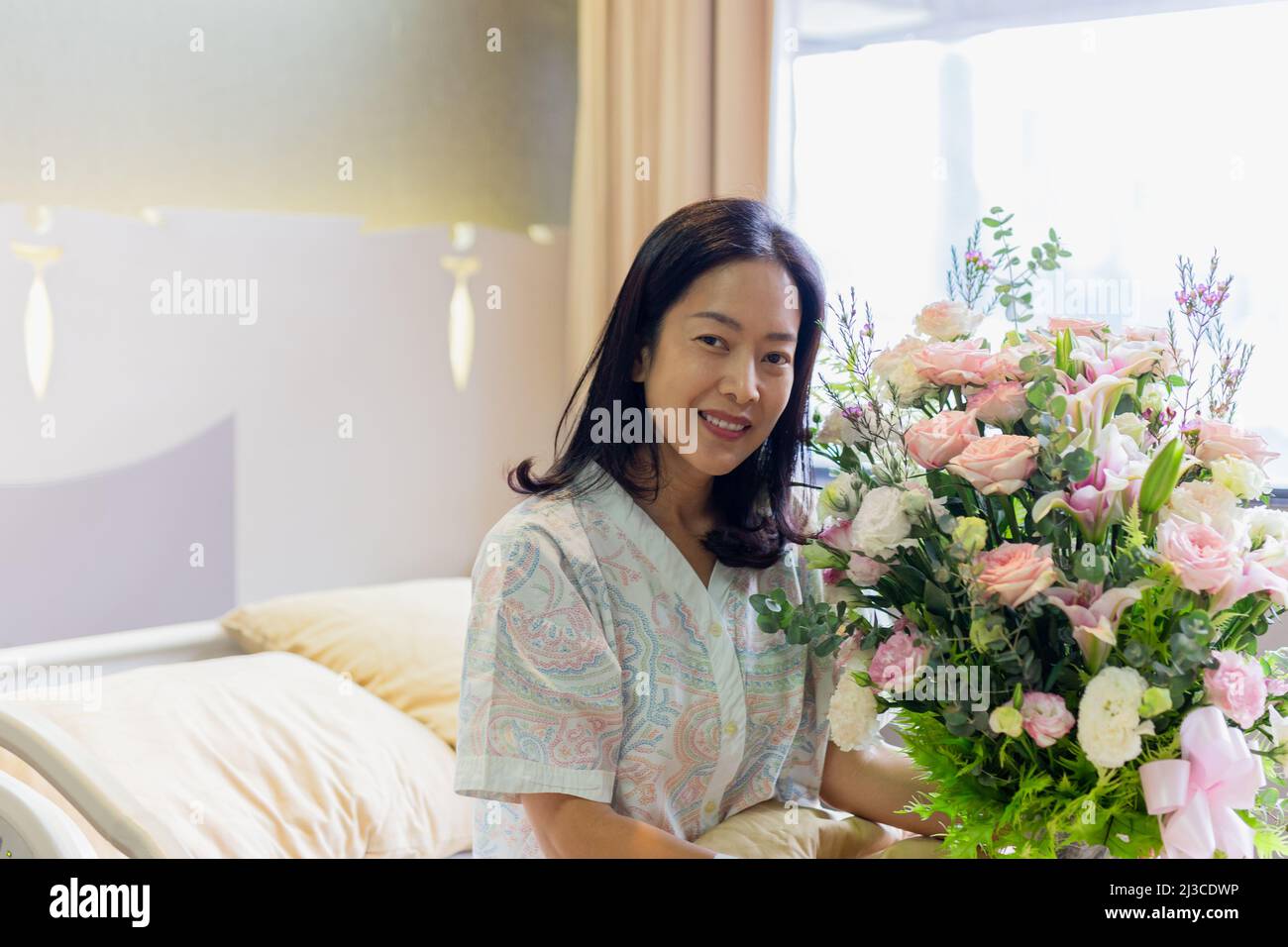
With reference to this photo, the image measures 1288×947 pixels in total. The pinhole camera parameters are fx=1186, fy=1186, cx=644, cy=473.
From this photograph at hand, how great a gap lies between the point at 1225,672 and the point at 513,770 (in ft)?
2.01

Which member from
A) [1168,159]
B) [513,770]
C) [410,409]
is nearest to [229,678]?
[410,409]

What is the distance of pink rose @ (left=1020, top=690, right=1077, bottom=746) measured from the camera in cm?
86

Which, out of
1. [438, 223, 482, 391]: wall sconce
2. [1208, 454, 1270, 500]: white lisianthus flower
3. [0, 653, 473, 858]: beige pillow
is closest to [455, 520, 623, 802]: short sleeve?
[1208, 454, 1270, 500]: white lisianthus flower

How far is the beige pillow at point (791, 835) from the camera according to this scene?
3.89 feet

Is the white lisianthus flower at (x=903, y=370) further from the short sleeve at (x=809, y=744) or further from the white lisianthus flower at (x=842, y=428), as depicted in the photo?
the short sleeve at (x=809, y=744)

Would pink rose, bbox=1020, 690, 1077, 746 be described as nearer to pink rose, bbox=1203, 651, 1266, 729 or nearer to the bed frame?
pink rose, bbox=1203, 651, 1266, 729

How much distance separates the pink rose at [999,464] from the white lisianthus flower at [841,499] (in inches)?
4.8

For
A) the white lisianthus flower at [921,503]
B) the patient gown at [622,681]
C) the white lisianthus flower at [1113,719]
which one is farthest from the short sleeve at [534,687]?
the white lisianthus flower at [1113,719]

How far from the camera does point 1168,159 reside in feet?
7.98

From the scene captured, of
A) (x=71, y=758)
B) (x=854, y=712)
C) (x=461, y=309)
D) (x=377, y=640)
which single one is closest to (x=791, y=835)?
(x=854, y=712)

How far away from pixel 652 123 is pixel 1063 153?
0.98 metres

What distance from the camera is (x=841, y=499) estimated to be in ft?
3.40

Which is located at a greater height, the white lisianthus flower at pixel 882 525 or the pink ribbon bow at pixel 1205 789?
the white lisianthus flower at pixel 882 525

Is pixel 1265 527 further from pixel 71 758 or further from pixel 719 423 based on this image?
pixel 71 758
